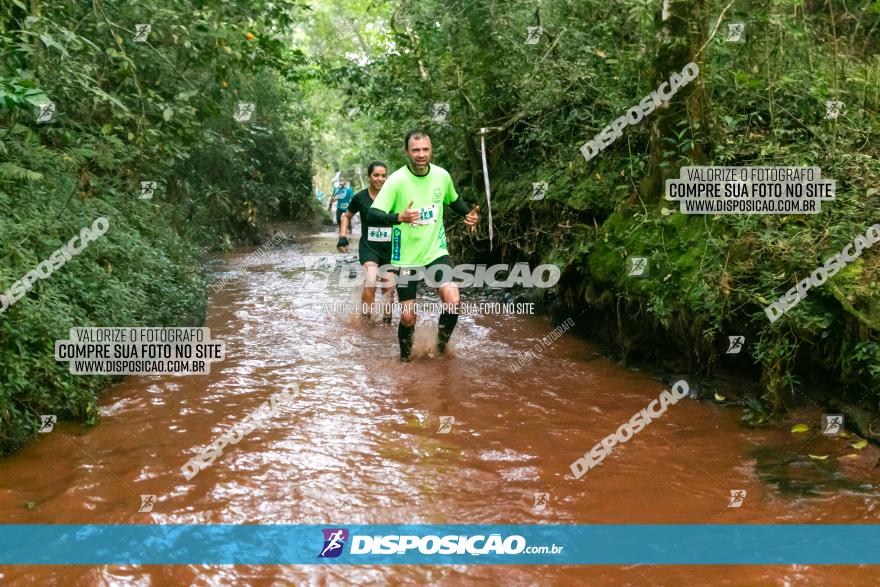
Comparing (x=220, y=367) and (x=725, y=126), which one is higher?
(x=725, y=126)

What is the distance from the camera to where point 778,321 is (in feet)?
15.5

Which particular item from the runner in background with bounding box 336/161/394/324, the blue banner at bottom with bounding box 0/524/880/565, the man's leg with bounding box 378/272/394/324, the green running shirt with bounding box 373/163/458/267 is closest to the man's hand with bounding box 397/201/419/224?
the green running shirt with bounding box 373/163/458/267

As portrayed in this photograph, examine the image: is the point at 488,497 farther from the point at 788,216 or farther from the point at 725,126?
the point at 725,126

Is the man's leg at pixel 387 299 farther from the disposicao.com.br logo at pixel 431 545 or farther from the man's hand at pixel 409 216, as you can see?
the disposicao.com.br logo at pixel 431 545

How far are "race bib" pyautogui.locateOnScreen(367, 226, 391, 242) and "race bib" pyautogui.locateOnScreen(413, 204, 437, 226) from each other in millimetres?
1464

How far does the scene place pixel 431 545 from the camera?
337 centimetres

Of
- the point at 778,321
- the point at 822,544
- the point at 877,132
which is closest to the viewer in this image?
the point at 822,544

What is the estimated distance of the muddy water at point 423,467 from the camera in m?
3.16

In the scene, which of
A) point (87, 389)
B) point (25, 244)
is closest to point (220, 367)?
point (87, 389)

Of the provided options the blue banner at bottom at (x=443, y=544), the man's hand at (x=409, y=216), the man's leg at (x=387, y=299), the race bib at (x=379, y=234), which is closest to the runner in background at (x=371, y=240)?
the race bib at (x=379, y=234)

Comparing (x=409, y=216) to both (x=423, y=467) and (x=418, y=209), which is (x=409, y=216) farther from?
(x=423, y=467)

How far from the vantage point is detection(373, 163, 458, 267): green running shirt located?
6.25 metres

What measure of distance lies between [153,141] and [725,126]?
5.36 meters

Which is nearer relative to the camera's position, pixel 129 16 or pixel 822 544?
pixel 822 544
